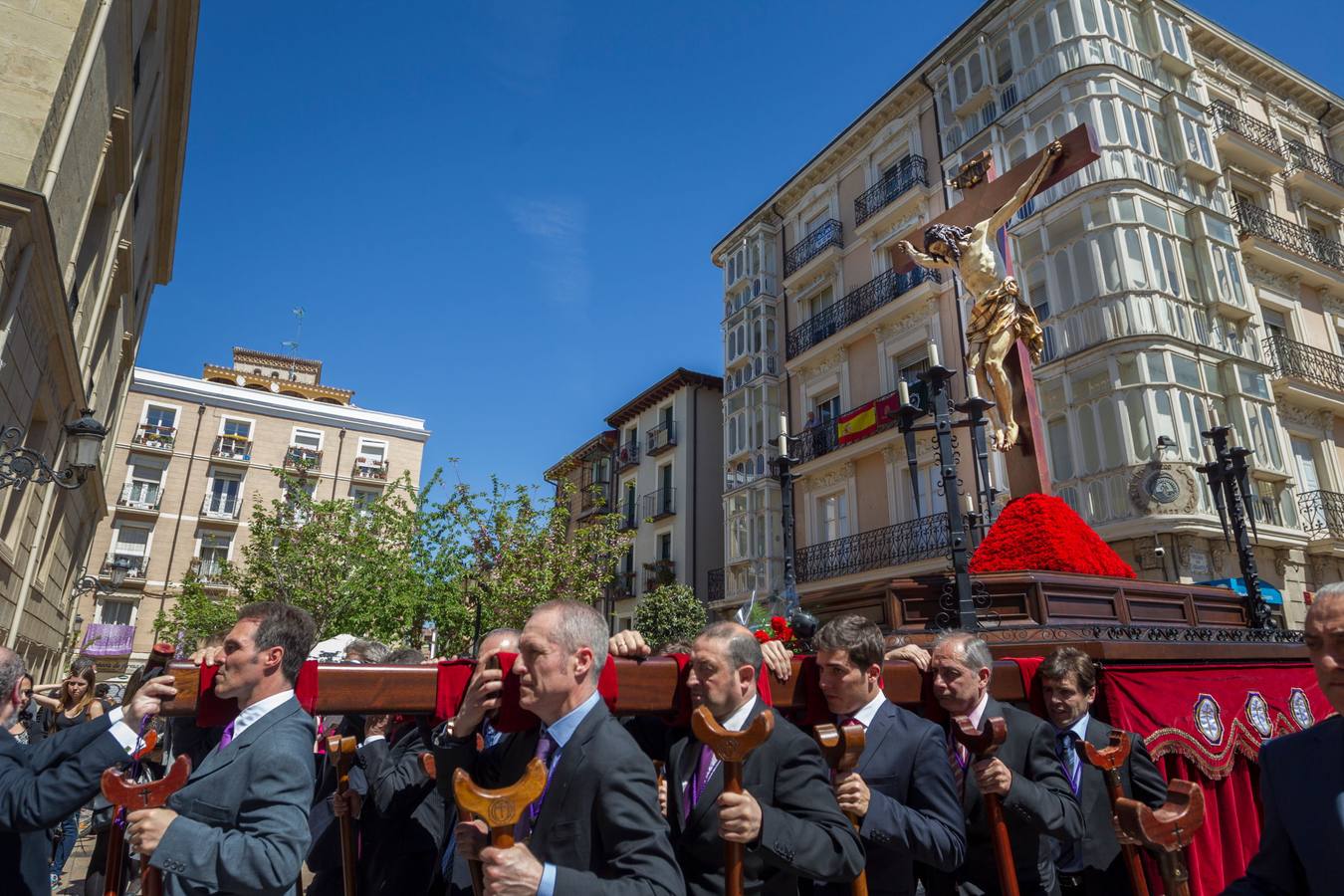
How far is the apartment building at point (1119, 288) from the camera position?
15.2m

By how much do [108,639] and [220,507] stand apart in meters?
7.74

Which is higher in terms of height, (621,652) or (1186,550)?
(1186,550)

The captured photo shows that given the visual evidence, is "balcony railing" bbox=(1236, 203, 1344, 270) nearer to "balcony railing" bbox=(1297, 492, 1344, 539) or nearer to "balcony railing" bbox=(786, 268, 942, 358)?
"balcony railing" bbox=(1297, 492, 1344, 539)

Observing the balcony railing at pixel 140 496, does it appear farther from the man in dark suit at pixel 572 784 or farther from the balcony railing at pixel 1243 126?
the balcony railing at pixel 1243 126

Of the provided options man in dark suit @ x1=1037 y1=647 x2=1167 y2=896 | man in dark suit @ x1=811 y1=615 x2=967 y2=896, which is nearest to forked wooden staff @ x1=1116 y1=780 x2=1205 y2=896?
man in dark suit @ x1=811 y1=615 x2=967 y2=896

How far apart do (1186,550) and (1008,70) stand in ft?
40.2

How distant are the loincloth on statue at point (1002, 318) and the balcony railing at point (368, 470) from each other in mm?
36561

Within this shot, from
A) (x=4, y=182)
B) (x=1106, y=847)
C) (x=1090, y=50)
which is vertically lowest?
(x=1106, y=847)

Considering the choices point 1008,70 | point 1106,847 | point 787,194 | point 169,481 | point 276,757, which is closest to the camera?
point 276,757

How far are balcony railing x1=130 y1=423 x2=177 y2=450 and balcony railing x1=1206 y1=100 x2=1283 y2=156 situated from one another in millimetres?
41430

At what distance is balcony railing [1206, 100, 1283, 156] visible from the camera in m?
18.5

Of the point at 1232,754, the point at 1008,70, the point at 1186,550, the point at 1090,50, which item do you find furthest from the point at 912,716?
the point at 1008,70

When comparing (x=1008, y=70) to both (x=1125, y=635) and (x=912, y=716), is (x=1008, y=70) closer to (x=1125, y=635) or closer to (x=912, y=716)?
(x=1125, y=635)

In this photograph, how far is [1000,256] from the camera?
9.12m
